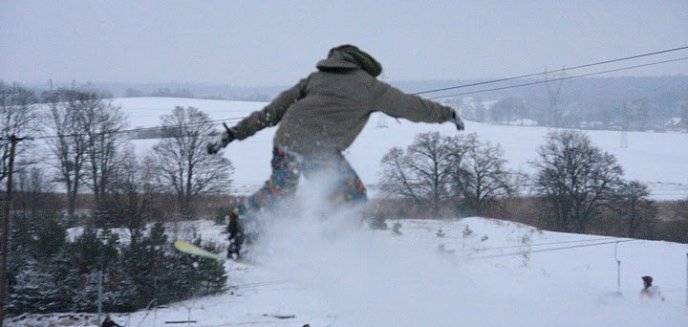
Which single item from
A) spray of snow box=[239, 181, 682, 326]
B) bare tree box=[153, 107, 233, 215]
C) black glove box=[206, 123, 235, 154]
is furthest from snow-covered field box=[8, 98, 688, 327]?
bare tree box=[153, 107, 233, 215]

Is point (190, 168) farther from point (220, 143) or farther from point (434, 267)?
point (220, 143)

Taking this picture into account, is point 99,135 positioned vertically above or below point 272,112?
below

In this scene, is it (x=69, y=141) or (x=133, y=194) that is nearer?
(x=133, y=194)

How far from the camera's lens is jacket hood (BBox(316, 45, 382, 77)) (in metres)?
4.02

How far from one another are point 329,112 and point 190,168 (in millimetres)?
22719

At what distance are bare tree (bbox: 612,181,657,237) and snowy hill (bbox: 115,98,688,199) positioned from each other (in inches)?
55.7

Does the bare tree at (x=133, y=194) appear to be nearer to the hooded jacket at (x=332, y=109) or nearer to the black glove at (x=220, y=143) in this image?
the black glove at (x=220, y=143)

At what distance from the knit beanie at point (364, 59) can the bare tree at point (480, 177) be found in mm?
20564

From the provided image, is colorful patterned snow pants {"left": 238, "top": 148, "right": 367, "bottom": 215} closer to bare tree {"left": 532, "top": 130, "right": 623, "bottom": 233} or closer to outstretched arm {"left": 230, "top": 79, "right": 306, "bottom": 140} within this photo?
outstretched arm {"left": 230, "top": 79, "right": 306, "bottom": 140}

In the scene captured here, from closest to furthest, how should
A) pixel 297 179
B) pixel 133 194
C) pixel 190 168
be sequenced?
pixel 297 179, pixel 133 194, pixel 190 168

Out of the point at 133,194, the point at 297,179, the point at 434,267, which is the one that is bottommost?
the point at 133,194

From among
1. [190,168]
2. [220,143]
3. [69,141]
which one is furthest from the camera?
[69,141]

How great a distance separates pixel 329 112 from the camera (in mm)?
4066

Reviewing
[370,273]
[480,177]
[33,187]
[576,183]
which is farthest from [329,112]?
[576,183]
